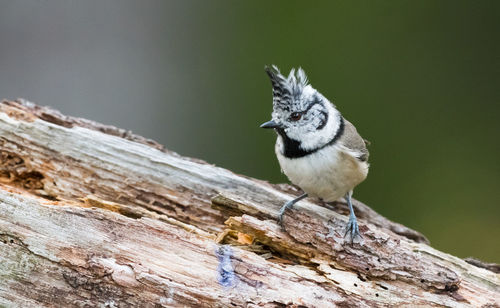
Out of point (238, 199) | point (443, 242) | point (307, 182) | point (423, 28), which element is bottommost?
point (238, 199)

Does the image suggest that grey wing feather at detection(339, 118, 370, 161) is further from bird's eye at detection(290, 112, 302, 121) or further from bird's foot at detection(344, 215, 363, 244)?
bird's foot at detection(344, 215, 363, 244)

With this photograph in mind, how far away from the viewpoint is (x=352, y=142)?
3766 millimetres

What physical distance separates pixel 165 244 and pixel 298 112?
47.5 inches

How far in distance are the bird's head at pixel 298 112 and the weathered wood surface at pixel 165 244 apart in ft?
1.68

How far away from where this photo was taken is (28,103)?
4.05 m

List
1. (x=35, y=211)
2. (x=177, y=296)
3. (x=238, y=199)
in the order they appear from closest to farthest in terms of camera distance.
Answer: (x=177, y=296), (x=35, y=211), (x=238, y=199)

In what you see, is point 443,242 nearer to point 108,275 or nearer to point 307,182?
point 307,182

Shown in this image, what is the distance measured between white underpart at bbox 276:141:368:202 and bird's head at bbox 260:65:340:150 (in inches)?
3.6

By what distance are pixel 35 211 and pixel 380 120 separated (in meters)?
3.88

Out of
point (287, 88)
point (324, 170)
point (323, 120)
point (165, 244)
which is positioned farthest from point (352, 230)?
point (165, 244)

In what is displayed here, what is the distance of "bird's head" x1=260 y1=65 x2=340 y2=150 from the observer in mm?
3527

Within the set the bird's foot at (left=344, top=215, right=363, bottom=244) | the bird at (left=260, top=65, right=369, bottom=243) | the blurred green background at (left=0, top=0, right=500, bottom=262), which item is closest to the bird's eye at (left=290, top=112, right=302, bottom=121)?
the bird at (left=260, top=65, right=369, bottom=243)

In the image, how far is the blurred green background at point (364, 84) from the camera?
5852mm

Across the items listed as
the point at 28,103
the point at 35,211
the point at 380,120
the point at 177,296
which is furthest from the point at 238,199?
the point at 380,120
